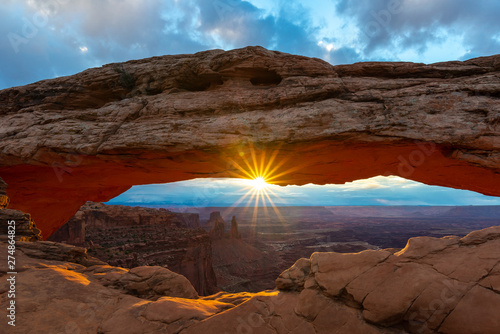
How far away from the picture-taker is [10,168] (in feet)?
38.8

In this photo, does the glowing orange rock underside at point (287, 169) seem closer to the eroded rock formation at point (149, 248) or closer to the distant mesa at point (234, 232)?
the eroded rock formation at point (149, 248)

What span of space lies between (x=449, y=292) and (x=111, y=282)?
25.1ft

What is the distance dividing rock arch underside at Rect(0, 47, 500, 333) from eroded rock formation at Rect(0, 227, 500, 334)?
3 cm

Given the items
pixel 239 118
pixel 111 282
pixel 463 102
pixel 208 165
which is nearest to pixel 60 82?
pixel 208 165

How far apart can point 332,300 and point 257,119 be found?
713cm

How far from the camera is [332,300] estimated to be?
4.43 meters

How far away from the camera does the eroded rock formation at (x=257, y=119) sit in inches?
341

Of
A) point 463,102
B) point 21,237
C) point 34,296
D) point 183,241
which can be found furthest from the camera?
point 183,241

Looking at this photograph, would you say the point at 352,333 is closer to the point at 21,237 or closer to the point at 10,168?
the point at 21,237

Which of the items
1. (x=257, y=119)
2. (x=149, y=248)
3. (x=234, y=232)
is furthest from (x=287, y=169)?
(x=234, y=232)

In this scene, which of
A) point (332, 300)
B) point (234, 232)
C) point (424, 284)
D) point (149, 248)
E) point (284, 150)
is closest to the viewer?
point (424, 284)

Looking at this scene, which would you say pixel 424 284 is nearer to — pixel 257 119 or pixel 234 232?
pixel 257 119

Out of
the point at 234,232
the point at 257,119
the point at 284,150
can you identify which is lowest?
the point at 234,232

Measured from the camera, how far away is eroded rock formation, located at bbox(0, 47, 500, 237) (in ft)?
28.5
